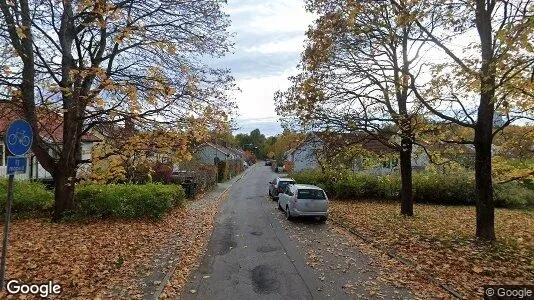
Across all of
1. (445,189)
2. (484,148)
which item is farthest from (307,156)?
(445,189)

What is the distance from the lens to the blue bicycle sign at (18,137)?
653cm

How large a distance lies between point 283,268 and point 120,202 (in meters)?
8.84

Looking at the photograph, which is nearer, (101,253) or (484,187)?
(101,253)

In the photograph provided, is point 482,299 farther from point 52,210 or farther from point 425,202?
point 425,202

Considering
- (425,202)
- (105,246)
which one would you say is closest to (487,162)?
(105,246)

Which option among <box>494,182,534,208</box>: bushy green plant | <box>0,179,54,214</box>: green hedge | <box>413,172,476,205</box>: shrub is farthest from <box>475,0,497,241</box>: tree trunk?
<box>494,182,534,208</box>: bushy green plant

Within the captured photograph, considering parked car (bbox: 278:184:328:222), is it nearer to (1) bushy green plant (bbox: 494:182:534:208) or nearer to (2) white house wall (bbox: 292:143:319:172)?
(2) white house wall (bbox: 292:143:319:172)

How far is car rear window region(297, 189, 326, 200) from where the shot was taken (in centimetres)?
1689

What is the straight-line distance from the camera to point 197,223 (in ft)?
53.8

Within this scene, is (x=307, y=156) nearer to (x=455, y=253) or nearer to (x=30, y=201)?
(x=455, y=253)

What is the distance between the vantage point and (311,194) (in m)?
17.1

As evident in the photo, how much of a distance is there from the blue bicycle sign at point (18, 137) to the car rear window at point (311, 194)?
1167 cm

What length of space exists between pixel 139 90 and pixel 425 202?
22.5 metres

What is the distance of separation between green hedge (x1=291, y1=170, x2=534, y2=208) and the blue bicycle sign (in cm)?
2198
